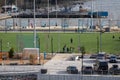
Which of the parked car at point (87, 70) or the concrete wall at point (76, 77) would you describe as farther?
the parked car at point (87, 70)

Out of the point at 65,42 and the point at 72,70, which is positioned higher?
the point at 72,70

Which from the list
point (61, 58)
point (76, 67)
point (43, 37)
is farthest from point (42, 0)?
point (76, 67)

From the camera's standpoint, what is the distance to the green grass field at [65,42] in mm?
26672

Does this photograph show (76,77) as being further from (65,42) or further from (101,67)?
(65,42)

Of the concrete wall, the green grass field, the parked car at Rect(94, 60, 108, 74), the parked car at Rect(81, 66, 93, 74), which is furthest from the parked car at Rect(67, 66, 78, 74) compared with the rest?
the green grass field

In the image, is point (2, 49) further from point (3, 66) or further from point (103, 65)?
point (103, 65)

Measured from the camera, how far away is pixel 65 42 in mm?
29547

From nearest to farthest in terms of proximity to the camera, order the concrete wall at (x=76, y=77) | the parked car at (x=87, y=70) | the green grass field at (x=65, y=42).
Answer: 1. the concrete wall at (x=76, y=77)
2. the parked car at (x=87, y=70)
3. the green grass field at (x=65, y=42)

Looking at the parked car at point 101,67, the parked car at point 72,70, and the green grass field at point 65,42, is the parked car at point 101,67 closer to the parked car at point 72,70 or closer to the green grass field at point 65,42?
the parked car at point 72,70

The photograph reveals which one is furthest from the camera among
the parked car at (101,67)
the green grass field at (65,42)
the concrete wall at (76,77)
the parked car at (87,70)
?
the green grass field at (65,42)

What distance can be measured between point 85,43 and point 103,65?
9437 mm

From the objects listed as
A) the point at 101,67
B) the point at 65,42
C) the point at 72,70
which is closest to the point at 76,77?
the point at 72,70

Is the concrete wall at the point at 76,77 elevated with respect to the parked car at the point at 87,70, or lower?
lower

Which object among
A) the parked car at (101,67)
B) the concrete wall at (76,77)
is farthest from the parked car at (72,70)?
the parked car at (101,67)
